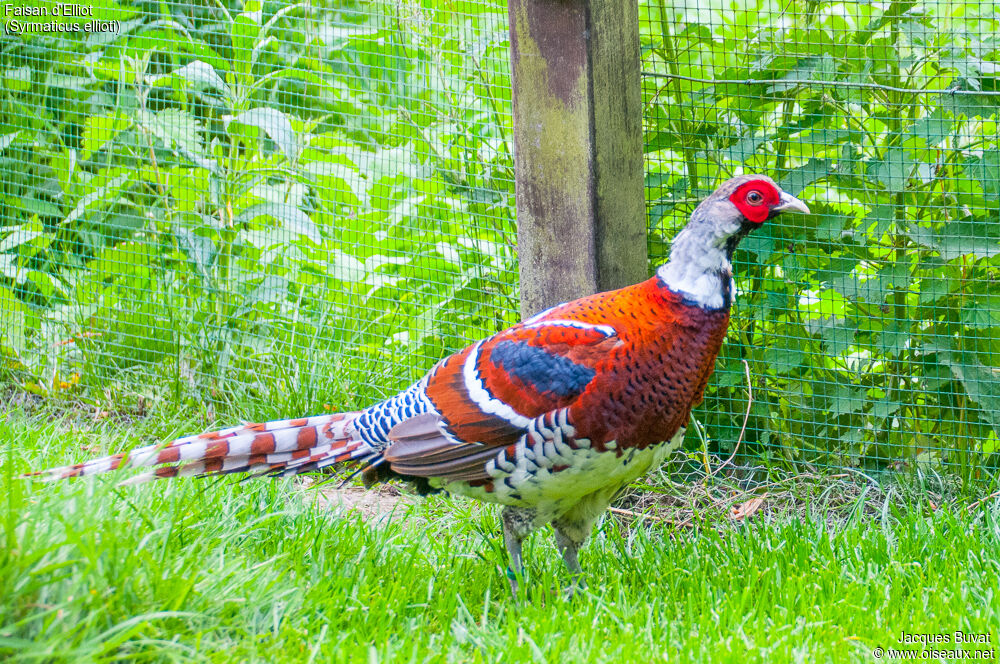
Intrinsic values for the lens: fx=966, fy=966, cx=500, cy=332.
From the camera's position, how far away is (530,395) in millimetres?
2898

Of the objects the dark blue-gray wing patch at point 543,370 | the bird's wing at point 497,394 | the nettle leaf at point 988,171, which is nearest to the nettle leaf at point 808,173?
the nettle leaf at point 988,171

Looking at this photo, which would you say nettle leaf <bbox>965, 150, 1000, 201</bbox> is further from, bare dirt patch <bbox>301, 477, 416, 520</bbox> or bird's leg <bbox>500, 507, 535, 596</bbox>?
bare dirt patch <bbox>301, 477, 416, 520</bbox>

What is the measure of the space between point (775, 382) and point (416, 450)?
1.76 m

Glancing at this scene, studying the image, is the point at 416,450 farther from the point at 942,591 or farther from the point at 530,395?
the point at 942,591

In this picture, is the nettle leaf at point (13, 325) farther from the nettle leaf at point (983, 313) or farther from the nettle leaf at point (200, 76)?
the nettle leaf at point (983, 313)

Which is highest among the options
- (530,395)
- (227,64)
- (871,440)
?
(227,64)

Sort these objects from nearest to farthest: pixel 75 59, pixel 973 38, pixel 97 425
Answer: pixel 973 38
pixel 97 425
pixel 75 59

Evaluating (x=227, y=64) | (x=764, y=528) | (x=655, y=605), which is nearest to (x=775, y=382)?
(x=764, y=528)

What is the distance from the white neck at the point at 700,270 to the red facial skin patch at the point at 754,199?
0.36 feet

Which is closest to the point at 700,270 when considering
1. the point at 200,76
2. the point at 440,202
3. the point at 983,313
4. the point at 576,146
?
the point at 576,146

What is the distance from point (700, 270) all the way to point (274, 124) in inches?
105

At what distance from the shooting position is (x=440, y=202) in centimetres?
453

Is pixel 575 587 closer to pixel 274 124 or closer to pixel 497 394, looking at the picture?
pixel 497 394

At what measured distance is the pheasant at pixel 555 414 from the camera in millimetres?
2850
